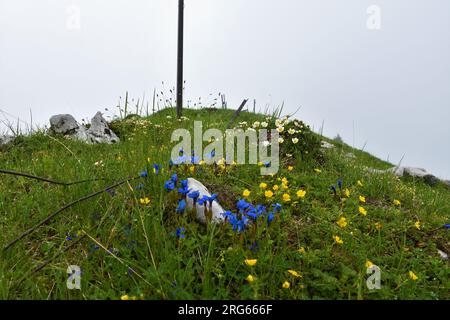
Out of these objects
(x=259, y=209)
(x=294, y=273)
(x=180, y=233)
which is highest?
(x=259, y=209)

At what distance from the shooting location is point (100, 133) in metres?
7.82

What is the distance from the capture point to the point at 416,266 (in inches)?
110

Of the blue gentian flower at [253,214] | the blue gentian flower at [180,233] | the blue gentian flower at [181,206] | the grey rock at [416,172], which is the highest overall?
the blue gentian flower at [181,206]

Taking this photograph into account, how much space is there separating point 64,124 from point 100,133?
49.6 inches

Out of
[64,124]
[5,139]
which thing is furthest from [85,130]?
[5,139]

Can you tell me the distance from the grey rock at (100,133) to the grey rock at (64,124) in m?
0.53

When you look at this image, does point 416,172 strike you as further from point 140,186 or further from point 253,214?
point 140,186

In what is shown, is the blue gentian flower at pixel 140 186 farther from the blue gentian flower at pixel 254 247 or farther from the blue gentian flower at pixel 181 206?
the blue gentian flower at pixel 254 247

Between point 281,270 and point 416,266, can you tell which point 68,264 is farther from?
point 416,266
